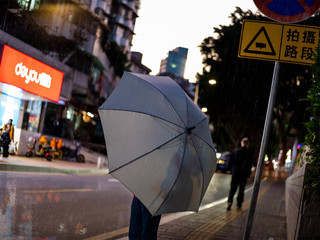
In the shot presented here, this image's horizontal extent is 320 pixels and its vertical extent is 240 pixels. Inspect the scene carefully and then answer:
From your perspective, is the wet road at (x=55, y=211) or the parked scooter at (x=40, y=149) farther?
the parked scooter at (x=40, y=149)

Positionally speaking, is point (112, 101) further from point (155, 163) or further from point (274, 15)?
point (274, 15)

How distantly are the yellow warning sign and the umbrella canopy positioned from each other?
1270 millimetres

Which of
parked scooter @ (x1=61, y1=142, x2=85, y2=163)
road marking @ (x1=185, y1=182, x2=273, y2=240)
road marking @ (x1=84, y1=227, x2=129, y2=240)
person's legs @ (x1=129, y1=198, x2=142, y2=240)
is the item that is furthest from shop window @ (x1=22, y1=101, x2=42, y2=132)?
person's legs @ (x1=129, y1=198, x2=142, y2=240)

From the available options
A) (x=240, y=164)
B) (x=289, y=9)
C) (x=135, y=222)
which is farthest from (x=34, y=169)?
(x=289, y=9)

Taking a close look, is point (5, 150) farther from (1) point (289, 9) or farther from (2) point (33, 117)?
(1) point (289, 9)

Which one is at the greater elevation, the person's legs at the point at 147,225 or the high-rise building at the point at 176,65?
the high-rise building at the point at 176,65

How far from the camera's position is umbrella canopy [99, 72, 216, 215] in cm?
374

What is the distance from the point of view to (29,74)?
1805 centimetres

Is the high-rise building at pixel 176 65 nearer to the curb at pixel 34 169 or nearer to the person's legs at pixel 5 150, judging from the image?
the curb at pixel 34 169

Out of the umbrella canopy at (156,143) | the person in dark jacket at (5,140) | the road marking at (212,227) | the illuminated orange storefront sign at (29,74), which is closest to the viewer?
the umbrella canopy at (156,143)

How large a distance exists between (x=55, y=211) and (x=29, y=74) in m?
11.9

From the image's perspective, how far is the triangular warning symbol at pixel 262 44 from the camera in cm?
476

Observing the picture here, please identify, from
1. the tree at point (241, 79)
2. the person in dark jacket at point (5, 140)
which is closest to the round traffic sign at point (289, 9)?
the person in dark jacket at point (5, 140)

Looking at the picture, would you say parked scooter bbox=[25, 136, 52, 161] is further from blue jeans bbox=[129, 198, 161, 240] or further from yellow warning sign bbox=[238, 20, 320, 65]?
yellow warning sign bbox=[238, 20, 320, 65]
